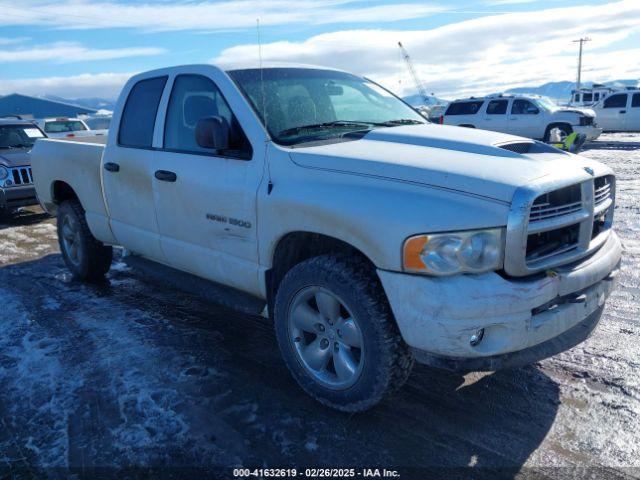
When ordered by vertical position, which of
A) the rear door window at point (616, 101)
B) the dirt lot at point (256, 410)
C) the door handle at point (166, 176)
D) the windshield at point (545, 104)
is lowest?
the dirt lot at point (256, 410)

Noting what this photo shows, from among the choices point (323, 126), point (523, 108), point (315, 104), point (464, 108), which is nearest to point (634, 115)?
point (523, 108)

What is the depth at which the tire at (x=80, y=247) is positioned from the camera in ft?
17.9

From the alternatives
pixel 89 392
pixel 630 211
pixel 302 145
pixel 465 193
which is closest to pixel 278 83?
pixel 302 145

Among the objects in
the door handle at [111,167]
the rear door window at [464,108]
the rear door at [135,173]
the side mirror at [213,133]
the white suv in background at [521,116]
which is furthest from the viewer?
the rear door window at [464,108]

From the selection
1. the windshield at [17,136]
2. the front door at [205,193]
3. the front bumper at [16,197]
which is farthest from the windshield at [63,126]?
the front door at [205,193]

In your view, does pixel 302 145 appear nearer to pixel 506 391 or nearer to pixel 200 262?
pixel 200 262

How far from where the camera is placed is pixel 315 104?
3867mm

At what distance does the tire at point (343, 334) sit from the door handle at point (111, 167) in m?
2.14

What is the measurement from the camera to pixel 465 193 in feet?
8.57

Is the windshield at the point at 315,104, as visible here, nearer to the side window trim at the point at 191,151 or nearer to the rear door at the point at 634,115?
the side window trim at the point at 191,151

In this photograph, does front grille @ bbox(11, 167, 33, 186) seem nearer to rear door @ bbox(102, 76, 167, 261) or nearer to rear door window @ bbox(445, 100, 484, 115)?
rear door @ bbox(102, 76, 167, 261)

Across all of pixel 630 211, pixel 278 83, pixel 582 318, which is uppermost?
pixel 278 83

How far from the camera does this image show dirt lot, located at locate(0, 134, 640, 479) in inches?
109

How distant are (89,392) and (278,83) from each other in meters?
2.39
